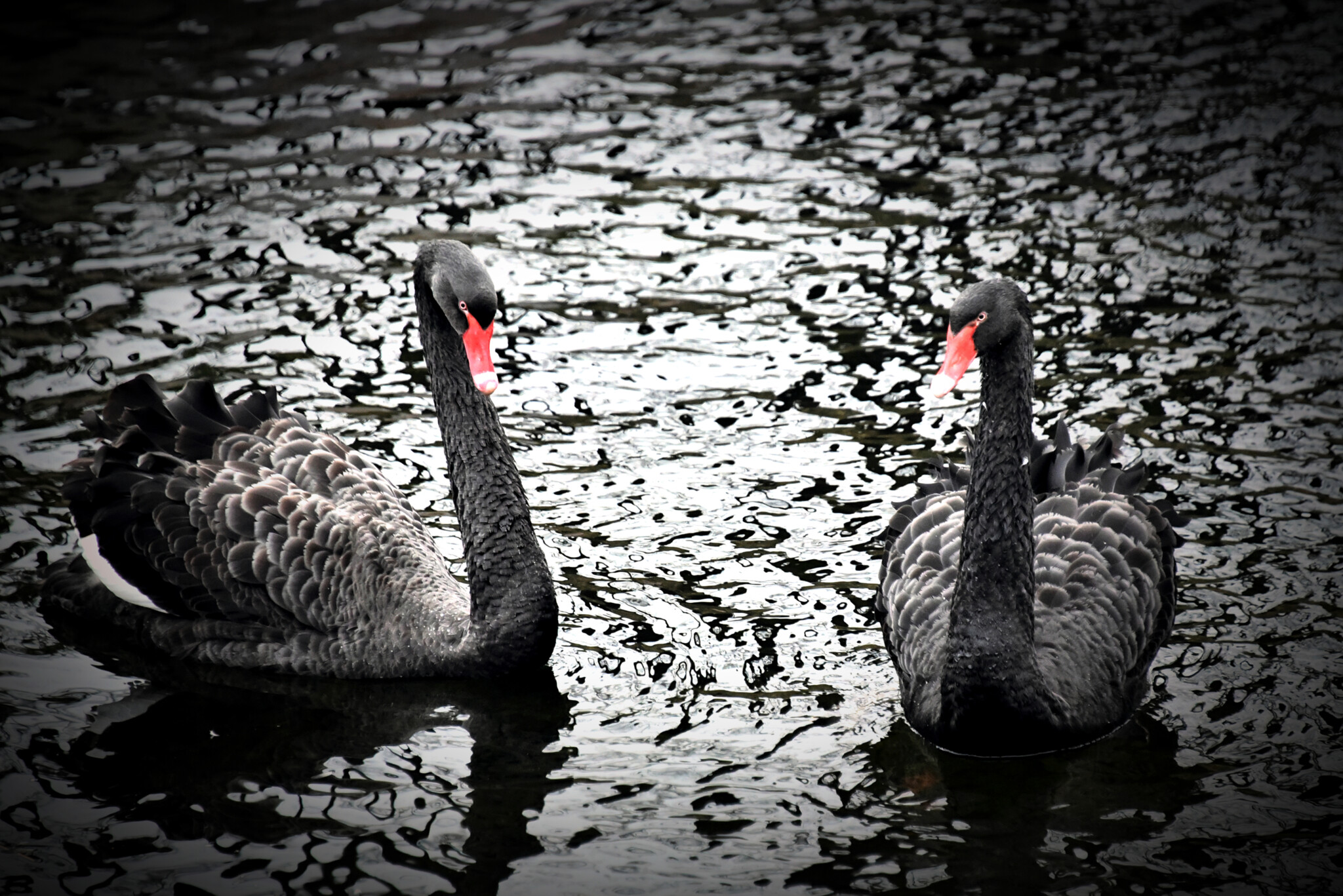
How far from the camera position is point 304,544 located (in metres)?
6.95

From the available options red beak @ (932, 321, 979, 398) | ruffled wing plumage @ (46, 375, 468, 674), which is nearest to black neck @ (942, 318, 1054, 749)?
red beak @ (932, 321, 979, 398)

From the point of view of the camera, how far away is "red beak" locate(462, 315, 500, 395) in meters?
6.19

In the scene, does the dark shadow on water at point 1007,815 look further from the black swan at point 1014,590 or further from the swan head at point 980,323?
the swan head at point 980,323

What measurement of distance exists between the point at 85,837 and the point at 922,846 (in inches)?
132

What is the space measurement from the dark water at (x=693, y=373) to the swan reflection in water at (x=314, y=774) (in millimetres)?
23

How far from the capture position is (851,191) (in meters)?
11.5

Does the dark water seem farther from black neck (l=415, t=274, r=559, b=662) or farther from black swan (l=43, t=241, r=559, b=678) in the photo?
black neck (l=415, t=274, r=559, b=662)

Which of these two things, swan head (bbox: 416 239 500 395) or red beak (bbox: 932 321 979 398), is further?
swan head (bbox: 416 239 500 395)

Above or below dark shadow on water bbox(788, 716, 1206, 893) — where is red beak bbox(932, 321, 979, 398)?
above

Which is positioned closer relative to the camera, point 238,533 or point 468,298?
point 468,298

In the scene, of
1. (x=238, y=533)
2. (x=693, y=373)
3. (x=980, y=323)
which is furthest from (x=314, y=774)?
(x=693, y=373)

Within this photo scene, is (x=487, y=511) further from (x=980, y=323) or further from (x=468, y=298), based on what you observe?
(x=980, y=323)

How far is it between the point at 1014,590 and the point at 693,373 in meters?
3.78

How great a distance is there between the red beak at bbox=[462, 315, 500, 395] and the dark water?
157 centimetres
